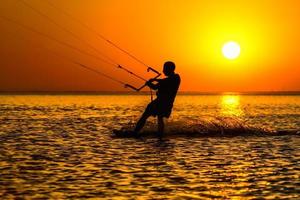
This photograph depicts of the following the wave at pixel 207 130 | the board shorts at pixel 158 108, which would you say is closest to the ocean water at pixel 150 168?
the board shorts at pixel 158 108

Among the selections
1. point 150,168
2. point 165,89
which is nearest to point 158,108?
point 165,89

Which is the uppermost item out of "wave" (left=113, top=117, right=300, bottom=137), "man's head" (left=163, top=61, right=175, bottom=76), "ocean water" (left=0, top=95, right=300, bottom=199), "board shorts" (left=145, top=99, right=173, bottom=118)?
"man's head" (left=163, top=61, right=175, bottom=76)

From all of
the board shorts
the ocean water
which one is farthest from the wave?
the board shorts

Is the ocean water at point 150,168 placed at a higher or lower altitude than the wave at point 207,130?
lower

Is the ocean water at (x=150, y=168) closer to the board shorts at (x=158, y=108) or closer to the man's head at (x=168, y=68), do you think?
the board shorts at (x=158, y=108)

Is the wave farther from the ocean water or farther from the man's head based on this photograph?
the man's head

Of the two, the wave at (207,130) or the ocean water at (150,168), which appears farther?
the wave at (207,130)

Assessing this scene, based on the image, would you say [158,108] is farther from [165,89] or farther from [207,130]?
[207,130]

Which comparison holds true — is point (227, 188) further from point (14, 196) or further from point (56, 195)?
point (14, 196)

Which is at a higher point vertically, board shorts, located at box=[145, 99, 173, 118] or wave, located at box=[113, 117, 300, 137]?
board shorts, located at box=[145, 99, 173, 118]

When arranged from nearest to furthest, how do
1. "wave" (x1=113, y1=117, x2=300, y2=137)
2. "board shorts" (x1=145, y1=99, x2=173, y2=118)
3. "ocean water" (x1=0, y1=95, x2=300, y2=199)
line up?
1. "ocean water" (x1=0, y1=95, x2=300, y2=199)
2. "board shorts" (x1=145, y1=99, x2=173, y2=118)
3. "wave" (x1=113, y1=117, x2=300, y2=137)

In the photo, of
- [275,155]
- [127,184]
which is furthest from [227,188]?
[275,155]

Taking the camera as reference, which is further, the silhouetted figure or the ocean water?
the silhouetted figure

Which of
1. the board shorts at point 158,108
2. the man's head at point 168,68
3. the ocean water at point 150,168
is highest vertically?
the man's head at point 168,68
